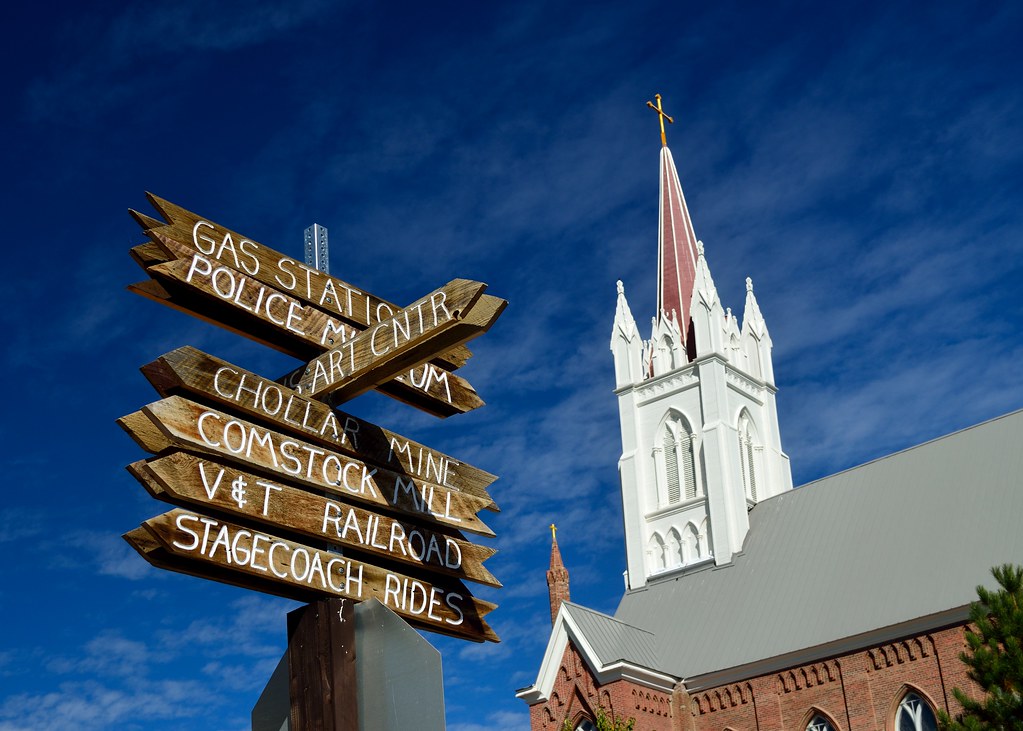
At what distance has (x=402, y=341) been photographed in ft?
21.9

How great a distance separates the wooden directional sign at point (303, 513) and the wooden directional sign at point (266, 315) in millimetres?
920

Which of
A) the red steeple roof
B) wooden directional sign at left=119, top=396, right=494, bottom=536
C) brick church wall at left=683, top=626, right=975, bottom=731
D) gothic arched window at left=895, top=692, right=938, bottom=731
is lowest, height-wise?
wooden directional sign at left=119, top=396, right=494, bottom=536

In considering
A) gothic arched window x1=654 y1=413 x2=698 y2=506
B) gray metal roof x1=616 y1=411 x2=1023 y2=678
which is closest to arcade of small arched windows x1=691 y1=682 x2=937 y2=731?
gray metal roof x1=616 y1=411 x2=1023 y2=678

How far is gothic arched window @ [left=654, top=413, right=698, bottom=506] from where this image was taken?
42250 mm

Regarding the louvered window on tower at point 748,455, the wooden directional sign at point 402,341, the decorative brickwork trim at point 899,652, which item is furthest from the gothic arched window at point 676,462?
the wooden directional sign at point 402,341

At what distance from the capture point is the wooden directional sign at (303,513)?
5.78 meters

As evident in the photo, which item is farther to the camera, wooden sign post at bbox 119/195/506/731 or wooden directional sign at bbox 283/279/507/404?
wooden directional sign at bbox 283/279/507/404

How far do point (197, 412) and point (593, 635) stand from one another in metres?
30.3

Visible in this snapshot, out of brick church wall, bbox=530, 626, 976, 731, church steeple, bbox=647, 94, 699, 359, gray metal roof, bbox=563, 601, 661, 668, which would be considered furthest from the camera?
church steeple, bbox=647, 94, 699, 359

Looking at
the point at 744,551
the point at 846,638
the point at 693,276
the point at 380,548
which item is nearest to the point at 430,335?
the point at 380,548

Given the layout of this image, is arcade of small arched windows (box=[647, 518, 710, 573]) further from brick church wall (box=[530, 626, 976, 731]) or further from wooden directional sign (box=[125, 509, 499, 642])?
wooden directional sign (box=[125, 509, 499, 642])

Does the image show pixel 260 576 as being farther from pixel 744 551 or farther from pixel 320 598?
pixel 744 551

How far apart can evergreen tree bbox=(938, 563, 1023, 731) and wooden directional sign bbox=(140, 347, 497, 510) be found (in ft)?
42.7

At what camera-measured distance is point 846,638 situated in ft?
106
